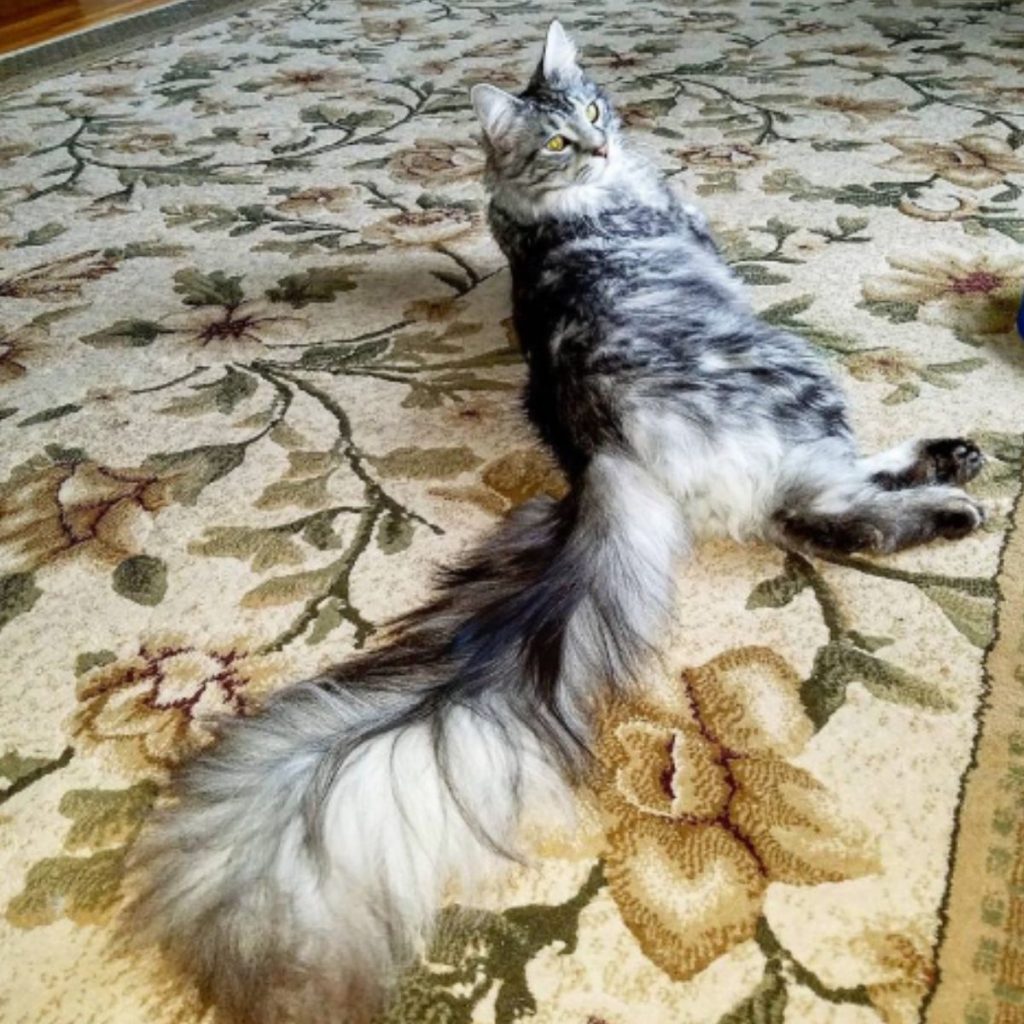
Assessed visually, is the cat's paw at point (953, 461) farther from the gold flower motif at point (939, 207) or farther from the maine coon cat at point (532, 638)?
the gold flower motif at point (939, 207)

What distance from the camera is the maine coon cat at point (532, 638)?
67 cm

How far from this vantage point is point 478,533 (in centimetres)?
→ 113

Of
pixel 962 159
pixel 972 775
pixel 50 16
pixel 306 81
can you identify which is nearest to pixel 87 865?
pixel 972 775

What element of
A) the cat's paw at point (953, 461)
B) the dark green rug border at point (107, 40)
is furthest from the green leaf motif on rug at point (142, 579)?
the dark green rug border at point (107, 40)

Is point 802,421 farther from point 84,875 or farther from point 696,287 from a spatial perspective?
point 84,875

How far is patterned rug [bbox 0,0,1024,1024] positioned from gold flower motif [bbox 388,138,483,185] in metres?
0.01

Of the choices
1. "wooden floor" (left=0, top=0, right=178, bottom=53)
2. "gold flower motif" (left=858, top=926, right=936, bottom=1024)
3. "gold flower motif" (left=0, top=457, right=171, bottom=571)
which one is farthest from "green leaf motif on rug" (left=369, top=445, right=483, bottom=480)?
"wooden floor" (left=0, top=0, right=178, bottom=53)

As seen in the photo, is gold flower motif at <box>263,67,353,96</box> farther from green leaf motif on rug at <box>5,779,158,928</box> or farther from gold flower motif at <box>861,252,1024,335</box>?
green leaf motif on rug at <box>5,779,158,928</box>

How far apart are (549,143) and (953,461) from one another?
79cm

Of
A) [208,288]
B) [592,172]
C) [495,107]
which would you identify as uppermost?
[495,107]

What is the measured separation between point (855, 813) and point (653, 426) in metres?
0.43

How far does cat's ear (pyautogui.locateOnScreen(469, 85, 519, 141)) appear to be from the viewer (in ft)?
4.97

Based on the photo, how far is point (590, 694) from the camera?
2.72 ft

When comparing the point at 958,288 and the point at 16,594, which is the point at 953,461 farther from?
the point at 16,594
